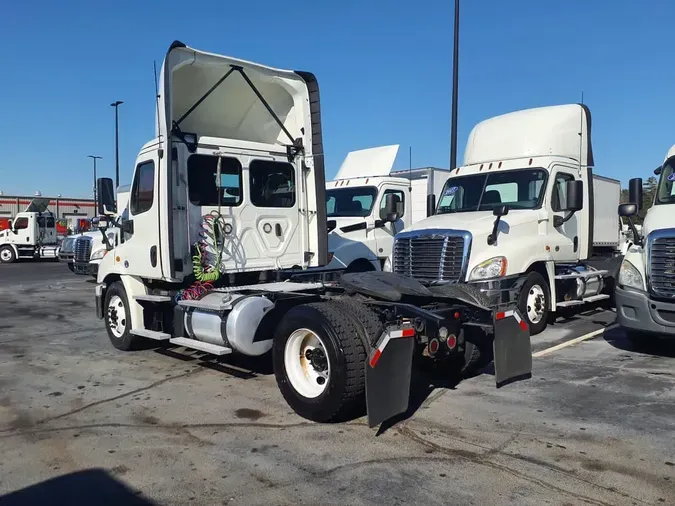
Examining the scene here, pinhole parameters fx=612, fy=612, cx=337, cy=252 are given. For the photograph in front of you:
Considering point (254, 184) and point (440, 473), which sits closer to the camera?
point (440, 473)

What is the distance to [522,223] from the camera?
31.1ft

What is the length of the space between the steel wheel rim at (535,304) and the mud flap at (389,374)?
4.88 metres

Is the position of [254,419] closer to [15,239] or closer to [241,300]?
[241,300]

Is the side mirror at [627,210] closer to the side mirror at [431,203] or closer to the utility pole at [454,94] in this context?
the side mirror at [431,203]

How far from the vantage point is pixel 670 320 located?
7.41 meters

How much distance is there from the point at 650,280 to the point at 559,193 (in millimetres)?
2913

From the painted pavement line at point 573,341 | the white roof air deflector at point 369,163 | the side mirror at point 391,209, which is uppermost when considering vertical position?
the white roof air deflector at point 369,163

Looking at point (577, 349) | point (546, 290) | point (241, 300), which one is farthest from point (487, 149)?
point (241, 300)

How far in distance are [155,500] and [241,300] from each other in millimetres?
2913

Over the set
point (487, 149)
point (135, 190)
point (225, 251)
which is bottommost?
point (225, 251)

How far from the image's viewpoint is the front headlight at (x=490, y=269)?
8703mm

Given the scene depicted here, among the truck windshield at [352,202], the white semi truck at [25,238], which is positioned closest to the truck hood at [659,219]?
the truck windshield at [352,202]

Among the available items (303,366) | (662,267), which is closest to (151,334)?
(303,366)

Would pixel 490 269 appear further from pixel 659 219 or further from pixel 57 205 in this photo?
pixel 57 205
